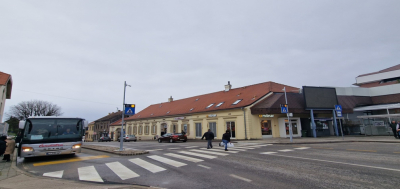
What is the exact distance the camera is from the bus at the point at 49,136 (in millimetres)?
9750

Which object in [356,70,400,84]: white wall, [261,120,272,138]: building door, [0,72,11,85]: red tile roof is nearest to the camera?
[0,72,11,85]: red tile roof

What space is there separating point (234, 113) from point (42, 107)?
184 feet

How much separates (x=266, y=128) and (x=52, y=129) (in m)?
21.8

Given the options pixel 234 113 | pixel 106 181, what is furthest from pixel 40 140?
pixel 234 113

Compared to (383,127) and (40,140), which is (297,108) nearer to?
(383,127)

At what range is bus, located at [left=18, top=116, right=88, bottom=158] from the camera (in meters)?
9.75

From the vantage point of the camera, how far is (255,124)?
82.3 ft

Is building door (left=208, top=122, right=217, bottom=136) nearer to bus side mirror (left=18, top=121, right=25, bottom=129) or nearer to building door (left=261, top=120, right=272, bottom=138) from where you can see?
building door (left=261, top=120, right=272, bottom=138)

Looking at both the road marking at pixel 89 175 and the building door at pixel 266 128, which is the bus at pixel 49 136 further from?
the building door at pixel 266 128

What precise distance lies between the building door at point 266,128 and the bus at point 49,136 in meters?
20.0

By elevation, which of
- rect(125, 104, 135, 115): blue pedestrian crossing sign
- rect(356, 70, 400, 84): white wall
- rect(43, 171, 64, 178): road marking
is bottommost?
rect(43, 171, 64, 178): road marking

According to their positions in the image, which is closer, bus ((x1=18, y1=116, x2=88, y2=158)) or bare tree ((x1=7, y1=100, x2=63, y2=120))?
bus ((x1=18, y1=116, x2=88, y2=158))

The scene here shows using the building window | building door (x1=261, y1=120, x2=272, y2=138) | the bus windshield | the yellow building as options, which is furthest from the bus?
the building window

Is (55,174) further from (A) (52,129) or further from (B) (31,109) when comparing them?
(B) (31,109)
